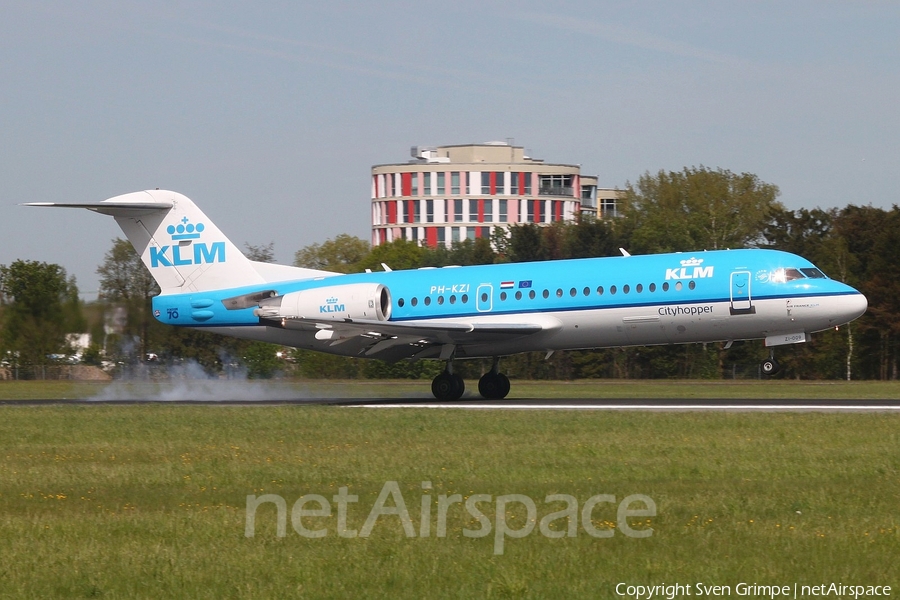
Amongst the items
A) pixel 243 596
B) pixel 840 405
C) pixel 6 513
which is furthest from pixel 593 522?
pixel 840 405

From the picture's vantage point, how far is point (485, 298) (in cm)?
2948

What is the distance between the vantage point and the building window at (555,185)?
13312cm

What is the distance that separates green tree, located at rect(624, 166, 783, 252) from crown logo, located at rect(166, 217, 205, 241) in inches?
1756

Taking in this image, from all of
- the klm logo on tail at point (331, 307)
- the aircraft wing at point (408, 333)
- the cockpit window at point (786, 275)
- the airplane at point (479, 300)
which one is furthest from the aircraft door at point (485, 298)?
the cockpit window at point (786, 275)

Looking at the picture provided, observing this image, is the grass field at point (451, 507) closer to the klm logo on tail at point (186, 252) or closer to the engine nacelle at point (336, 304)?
the engine nacelle at point (336, 304)

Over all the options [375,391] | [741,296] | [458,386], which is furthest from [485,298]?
[375,391]

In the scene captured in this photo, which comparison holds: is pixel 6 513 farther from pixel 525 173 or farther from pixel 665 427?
pixel 525 173

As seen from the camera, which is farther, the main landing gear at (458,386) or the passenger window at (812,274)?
the main landing gear at (458,386)

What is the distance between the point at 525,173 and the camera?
131875 millimetres

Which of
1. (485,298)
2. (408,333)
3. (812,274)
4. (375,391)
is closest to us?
(812,274)

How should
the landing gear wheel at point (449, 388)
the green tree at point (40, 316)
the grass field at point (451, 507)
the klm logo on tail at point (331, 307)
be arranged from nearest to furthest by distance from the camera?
the grass field at point (451, 507), the klm logo on tail at point (331, 307), the landing gear wheel at point (449, 388), the green tree at point (40, 316)

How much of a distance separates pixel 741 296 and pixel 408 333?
26.4ft

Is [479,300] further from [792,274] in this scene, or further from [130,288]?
[130,288]

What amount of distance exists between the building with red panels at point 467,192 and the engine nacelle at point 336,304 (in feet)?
326
